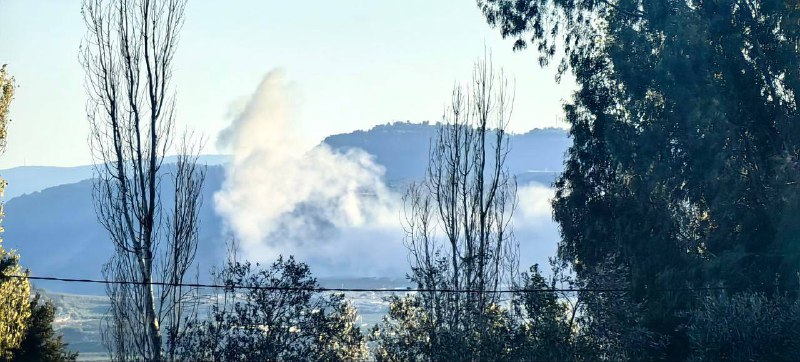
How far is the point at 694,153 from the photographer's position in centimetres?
2300

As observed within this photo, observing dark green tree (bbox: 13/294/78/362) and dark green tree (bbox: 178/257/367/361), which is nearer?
dark green tree (bbox: 178/257/367/361)

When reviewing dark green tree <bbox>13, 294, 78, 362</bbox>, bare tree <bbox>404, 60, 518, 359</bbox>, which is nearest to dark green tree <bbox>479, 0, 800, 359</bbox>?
bare tree <bbox>404, 60, 518, 359</bbox>

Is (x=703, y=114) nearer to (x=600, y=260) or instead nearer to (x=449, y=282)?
(x=600, y=260)

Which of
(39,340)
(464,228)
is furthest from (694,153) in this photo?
(39,340)

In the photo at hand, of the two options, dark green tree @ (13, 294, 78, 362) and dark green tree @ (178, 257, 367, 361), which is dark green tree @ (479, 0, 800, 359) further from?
dark green tree @ (13, 294, 78, 362)

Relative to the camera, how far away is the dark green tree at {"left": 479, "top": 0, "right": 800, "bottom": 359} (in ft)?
72.0

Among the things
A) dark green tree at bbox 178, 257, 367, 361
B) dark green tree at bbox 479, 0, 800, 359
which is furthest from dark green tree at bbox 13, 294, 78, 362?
dark green tree at bbox 479, 0, 800, 359

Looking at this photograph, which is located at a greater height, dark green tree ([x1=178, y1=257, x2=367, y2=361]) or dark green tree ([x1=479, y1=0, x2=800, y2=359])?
dark green tree ([x1=479, y1=0, x2=800, y2=359])

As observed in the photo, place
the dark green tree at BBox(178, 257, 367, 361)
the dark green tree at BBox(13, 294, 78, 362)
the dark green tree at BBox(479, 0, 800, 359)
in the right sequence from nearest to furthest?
1. the dark green tree at BBox(178, 257, 367, 361)
2. the dark green tree at BBox(479, 0, 800, 359)
3. the dark green tree at BBox(13, 294, 78, 362)

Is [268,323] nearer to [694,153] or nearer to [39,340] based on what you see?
[39,340]

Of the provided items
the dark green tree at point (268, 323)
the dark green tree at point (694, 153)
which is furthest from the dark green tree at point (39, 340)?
the dark green tree at point (694, 153)

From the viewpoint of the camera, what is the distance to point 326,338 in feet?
70.6

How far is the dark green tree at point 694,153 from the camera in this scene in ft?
72.0

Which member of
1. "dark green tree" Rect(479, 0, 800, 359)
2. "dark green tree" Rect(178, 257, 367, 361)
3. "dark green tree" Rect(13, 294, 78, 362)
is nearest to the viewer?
"dark green tree" Rect(178, 257, 367, 361)
